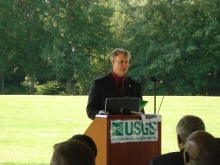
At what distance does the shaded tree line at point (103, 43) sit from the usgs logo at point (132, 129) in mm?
37021

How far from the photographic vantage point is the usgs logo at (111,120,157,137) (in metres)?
4.38

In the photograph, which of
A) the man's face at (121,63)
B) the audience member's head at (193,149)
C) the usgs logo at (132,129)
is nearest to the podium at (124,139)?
the usgs logo at (132,129)

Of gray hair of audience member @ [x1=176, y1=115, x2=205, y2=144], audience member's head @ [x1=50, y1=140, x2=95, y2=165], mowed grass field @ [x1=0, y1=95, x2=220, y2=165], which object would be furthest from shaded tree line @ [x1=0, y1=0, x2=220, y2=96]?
audience member's head @ [x1=50, y1=140, x2=95, y2=165]

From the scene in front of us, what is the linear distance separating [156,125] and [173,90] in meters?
40.3

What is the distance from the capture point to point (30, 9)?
48781mm

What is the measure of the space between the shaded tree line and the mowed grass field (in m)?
18.8

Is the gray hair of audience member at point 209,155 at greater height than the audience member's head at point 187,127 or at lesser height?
greater

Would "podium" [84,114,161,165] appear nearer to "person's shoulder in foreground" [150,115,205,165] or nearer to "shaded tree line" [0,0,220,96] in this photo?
"person's shoulder in foreground" [150,115,205,165]

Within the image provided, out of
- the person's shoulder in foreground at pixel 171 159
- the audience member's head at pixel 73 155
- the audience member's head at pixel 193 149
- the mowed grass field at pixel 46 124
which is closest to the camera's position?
the audience member's head at pixel 73 155

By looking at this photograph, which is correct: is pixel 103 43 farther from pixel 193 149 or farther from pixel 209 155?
pixel 209 155

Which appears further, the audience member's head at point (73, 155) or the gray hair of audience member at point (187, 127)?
the gray hair of audience member at point (187, 127)

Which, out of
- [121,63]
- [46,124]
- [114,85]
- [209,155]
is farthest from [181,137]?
A: [46,124]

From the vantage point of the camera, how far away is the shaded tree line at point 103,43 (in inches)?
1699

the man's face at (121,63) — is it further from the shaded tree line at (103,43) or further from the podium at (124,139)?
the shaded tree line at (103,43)
